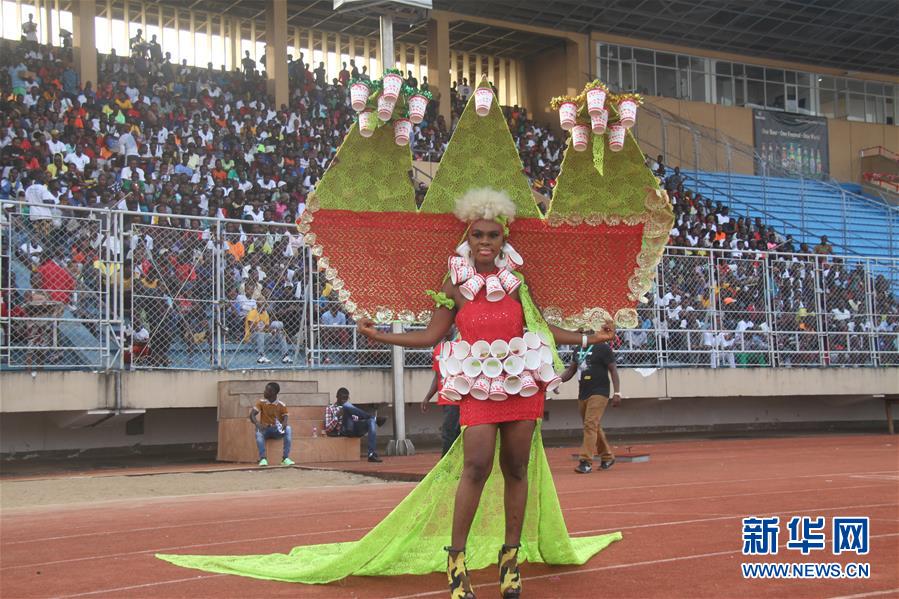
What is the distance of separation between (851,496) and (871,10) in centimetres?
2702

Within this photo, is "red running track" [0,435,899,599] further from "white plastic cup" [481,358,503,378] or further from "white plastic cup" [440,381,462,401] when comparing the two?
"white plastic cup" [481,358,503,378]

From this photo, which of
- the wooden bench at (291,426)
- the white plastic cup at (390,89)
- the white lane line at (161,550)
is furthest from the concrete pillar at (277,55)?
the white plastic cup at (390,89)

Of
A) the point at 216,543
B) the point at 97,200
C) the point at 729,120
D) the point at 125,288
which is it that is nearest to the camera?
the point at 216,543

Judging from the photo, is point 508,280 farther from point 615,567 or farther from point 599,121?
point 615,567

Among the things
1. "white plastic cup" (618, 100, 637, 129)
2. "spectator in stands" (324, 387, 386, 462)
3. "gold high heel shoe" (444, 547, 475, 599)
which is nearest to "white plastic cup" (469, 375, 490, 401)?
"gold high heel shoe" (444, 547, 475, 599)

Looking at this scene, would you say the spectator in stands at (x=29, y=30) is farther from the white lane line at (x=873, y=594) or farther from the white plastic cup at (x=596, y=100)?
the white lane line at (x=873, y=594)

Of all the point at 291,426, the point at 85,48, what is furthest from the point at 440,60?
the point at 291,426

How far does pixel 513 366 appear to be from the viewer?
19.7 feet

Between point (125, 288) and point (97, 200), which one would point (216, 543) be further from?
point (97, 200)

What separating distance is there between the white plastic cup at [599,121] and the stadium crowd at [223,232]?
33.3ft

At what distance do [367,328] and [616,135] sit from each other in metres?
1.96

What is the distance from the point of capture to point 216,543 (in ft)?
26.6

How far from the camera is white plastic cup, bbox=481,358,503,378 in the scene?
599 centimetres

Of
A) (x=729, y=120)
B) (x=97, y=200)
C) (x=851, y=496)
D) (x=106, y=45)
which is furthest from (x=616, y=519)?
(x=729, y=120)
